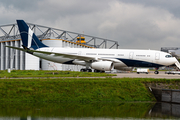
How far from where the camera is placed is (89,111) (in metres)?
14.7

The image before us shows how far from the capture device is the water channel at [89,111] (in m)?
13.2

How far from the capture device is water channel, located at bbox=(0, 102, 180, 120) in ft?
43.3

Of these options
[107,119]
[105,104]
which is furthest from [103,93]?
[107,119]

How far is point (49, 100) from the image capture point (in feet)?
57.2

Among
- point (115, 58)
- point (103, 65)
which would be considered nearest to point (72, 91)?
point (103, 65)

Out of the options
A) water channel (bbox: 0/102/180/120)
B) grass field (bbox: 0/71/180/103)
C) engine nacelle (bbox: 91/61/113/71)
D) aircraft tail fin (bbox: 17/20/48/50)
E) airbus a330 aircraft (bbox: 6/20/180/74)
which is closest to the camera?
water channel (bbox: 0/102/180/120)

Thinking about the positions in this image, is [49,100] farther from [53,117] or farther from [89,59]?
[89,59]

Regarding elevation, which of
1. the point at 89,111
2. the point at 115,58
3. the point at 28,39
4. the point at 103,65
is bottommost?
the point at 89,111

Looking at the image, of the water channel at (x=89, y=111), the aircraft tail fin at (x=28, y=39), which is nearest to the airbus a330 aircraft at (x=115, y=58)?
the aircraft tail fin at (x=28, y=39)

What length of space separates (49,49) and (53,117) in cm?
2610

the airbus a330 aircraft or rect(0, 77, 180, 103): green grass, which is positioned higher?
the airbus a330 aircraft

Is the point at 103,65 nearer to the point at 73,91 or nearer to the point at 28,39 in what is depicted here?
the point at 73,91

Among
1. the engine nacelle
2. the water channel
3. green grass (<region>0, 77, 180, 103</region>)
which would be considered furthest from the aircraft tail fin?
the water channel

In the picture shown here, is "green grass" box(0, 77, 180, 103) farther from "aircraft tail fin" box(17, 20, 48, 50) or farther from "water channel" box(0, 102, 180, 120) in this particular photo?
"aircraft tail fin" box(17, 20, 48, 50)
